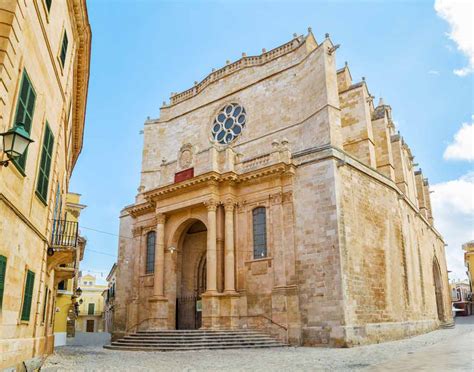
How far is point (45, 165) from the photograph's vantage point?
8977 mm

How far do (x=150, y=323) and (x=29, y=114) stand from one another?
13.4m

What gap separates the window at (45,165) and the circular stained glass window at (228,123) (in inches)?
572

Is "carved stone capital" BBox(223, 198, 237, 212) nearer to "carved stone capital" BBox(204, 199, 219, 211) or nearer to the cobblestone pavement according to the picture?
"carved stone capital" BBox(204, 199, 219, 211)

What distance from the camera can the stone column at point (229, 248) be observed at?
17.1 m

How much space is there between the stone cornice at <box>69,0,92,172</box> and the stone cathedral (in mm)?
4708

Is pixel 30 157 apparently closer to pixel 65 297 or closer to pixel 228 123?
pixel 228 123

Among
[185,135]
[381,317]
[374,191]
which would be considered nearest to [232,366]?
[381,317]

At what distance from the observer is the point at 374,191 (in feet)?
61.2

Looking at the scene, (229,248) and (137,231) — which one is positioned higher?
(137,231)

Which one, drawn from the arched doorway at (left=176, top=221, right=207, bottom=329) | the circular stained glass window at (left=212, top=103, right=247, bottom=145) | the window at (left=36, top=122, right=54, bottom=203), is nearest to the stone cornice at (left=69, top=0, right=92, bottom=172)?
the window at (left=36, top=122, right=54, bottom=203)

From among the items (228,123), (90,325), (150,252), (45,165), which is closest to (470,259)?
(228,123)

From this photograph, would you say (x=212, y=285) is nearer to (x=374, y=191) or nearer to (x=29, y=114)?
(x=374, y=191)

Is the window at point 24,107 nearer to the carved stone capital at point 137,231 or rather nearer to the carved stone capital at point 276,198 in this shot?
the carved stone capital at point 276,198

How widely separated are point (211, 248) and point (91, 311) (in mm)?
45943
